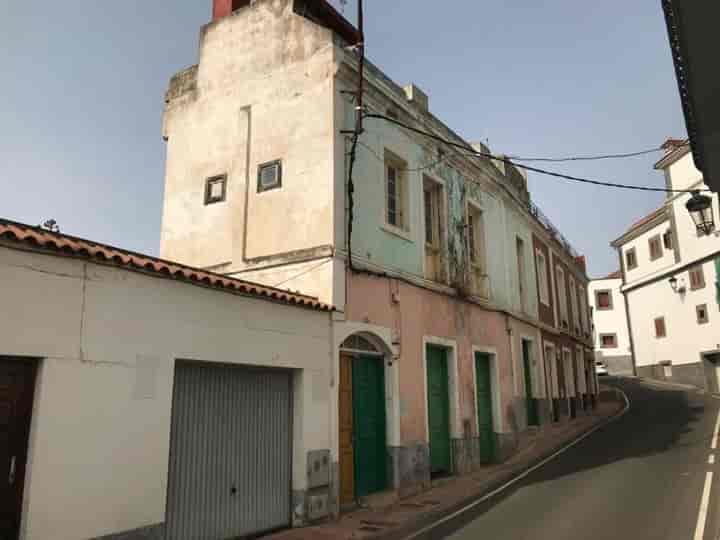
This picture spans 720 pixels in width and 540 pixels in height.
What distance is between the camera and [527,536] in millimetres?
7359

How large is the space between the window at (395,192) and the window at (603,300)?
42007 millimetres

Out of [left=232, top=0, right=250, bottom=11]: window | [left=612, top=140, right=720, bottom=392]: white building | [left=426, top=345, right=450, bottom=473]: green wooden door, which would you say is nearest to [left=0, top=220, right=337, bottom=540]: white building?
[left=426, top=345, right=450, bottom=473]: green wooden door

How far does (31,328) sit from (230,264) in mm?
5393

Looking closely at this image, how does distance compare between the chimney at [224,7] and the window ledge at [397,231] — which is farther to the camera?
the chimney at [224,7]

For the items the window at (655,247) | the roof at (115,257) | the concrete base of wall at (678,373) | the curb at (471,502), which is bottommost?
the curb at (471,502)

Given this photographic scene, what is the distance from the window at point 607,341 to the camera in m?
48.2

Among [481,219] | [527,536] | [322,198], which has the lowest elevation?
[527,536]

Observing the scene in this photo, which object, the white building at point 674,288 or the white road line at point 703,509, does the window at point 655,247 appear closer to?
the white building at point 674,288

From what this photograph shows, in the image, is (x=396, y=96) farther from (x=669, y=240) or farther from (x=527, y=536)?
(x=669, y=240)

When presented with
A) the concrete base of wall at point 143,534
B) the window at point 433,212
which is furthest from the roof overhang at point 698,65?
the concrete base of wall at point 143,534

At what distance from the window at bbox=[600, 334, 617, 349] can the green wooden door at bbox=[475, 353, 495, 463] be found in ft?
124

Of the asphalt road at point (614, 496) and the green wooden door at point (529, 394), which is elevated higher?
the green wooden door at point (529, 394)

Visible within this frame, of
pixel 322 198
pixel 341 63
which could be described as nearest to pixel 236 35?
pixel 341 63

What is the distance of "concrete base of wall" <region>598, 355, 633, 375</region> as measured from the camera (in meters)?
47.2
